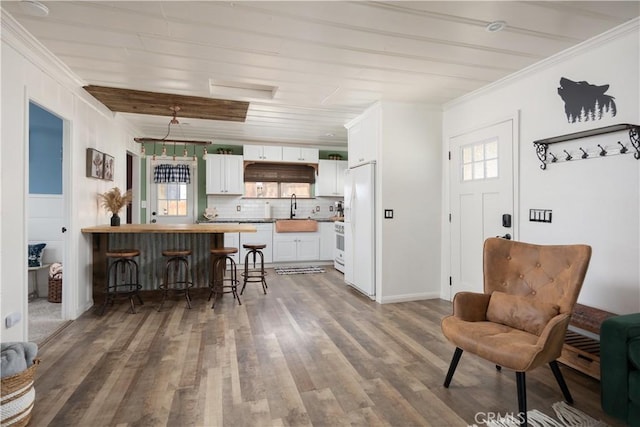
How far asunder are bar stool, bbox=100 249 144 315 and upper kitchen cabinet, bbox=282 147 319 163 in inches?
141

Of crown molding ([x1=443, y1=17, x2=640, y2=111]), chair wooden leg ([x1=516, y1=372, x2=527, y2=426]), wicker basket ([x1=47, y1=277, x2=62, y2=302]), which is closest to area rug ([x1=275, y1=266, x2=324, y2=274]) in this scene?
wicker basket ([x1=47, y1=277, x2=62, y2=302])

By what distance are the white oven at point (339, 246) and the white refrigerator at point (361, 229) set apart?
887 millimetres

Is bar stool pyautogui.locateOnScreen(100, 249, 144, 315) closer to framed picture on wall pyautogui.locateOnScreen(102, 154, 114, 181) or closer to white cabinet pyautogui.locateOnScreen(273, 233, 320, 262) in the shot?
framed picture on wall pyautogui.locateOnScreen(102, 154, 114, 181)

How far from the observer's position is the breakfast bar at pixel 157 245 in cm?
421

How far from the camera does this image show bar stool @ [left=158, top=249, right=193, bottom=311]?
165 inches

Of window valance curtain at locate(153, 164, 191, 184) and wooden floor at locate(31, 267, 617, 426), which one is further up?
window valance curtain at locate(153, 164, 191, 184)

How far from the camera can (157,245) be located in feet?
15.2

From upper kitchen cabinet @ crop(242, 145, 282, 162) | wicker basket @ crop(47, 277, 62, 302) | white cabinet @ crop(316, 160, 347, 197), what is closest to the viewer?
wicker basket @ crop(47, 277, 62, 302)

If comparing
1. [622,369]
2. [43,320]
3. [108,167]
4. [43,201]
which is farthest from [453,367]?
[43,201]

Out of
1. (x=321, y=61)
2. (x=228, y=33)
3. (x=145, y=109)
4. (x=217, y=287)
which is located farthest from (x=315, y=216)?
(x=228, y=33)

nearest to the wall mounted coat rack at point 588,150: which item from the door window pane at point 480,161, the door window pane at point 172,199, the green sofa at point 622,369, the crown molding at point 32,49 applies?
the door window pane at point 480,161

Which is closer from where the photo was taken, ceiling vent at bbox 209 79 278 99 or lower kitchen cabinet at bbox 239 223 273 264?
ceiling vent at bbox 209 79 278 99

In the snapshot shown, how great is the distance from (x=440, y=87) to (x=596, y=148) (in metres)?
1.65

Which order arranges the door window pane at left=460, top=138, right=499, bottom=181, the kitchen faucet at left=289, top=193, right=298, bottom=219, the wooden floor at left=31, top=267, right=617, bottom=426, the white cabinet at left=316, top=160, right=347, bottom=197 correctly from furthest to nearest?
1. the kitchen faucet at left=289, top=193, right=298, bottom=219
2. the white cabinet at left=316, top=160, right=347, bottom=197
3. the door window pane at left=460, top=138, right=499, bottom=181
4. the wooden floor at left=31, top=267, right=617, bottom=426
